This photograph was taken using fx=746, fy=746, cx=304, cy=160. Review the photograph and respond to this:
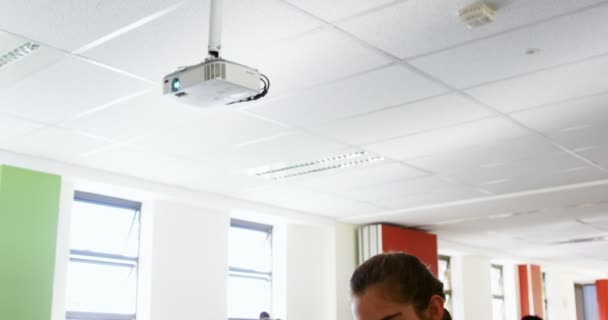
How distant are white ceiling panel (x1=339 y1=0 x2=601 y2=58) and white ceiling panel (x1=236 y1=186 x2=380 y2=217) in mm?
3842

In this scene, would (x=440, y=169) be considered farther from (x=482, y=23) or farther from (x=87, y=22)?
(x=87, y=22)

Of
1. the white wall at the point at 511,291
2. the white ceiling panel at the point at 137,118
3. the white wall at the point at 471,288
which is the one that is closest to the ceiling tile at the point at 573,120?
the white ceiling panel at the point at 137,118

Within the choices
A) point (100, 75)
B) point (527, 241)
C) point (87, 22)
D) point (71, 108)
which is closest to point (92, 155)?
point (71, 108)

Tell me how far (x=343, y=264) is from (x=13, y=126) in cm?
522

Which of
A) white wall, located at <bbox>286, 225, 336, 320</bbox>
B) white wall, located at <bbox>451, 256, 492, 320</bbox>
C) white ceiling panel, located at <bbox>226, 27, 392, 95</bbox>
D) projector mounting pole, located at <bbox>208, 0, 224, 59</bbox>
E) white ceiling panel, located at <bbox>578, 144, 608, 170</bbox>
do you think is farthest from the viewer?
white wall, located at <bbox>451, 256, 492, 320</bbox>

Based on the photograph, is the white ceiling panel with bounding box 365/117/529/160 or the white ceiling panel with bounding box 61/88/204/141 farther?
the white ceiling panel with bounding box 365/117/529/160

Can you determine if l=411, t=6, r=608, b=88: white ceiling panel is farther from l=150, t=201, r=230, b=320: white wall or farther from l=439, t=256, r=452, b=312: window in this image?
l=439, t=256, r=452, b=312: window

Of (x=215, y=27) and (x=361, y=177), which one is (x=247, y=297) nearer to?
(x=361, y=177)

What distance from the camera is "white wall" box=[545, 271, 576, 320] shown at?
15.9m

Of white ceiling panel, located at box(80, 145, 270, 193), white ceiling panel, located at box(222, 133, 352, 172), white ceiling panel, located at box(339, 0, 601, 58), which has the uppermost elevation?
white ceiling panel, located at box(339, 0, 601, 58)

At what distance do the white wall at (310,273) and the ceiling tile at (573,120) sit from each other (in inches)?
161

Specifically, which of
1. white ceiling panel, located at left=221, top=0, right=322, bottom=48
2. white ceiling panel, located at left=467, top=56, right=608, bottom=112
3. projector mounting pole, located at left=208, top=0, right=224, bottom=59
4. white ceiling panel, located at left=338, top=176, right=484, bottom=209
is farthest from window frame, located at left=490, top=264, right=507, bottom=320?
projector mounting pole, located at left=208, top=0, right=224, bottom=59

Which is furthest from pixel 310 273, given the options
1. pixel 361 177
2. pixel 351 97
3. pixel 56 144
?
pixel 351 97

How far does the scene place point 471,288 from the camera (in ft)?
41.3
